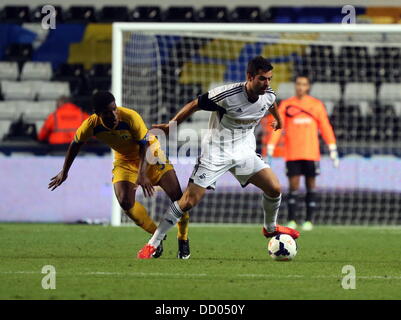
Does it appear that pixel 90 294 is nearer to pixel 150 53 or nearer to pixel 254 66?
pixel 254 66

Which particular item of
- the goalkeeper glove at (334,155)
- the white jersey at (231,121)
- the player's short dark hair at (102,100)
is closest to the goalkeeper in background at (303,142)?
the goalkeeper glove at (334,155)

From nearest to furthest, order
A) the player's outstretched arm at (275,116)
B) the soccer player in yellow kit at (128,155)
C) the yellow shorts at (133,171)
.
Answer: the soccer player in yellow kit at (128,155) → the player's outstretched arm at (275,116) → the yellow shorts at (133,171)

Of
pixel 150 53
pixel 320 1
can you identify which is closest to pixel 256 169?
pixel 150 53

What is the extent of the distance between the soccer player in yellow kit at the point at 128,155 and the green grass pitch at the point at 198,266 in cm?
41

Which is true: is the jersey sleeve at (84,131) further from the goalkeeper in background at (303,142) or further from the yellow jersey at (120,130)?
the goalkeeper in background at (303,142)

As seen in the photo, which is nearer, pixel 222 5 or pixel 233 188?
pixel 233 188

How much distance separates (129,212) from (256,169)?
1479 mm

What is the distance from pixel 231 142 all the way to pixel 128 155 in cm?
125

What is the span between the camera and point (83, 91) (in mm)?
18672

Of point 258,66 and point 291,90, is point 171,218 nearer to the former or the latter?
point 258,66

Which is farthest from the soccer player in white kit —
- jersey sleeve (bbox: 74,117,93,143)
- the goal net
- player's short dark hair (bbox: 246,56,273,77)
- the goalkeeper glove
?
the goal net

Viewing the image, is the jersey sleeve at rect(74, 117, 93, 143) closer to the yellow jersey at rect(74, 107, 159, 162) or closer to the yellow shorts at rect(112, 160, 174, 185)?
the yellow jersey at rect(74, 107, 159, 162)

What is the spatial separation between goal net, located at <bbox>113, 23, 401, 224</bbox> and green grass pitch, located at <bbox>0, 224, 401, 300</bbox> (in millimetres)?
2164

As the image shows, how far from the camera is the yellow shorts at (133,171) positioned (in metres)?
10.4
